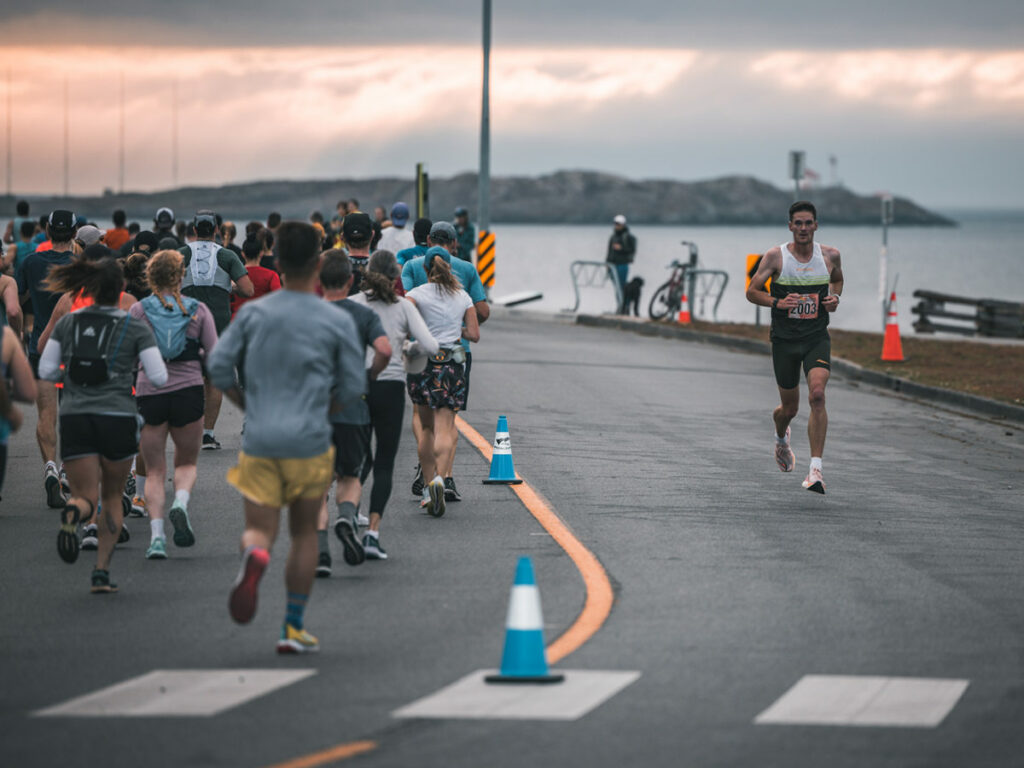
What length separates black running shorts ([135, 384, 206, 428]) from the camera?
964 cm

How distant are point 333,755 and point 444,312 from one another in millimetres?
5494

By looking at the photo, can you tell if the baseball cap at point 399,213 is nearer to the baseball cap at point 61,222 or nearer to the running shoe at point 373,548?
the baseball cap at point 61,222

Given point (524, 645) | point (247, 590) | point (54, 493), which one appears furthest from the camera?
point (54, 493)

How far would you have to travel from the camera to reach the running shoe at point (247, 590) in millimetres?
6738

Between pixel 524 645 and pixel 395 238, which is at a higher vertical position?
pixel 395 238

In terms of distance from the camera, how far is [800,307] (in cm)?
1236

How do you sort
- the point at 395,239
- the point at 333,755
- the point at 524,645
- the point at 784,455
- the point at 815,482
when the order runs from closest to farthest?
the point at 333,755 → the point at 524,645 → the point at 815,482 → the point at 784,455 → the point at 395,239

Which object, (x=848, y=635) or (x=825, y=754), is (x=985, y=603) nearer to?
(x=848, y=635)

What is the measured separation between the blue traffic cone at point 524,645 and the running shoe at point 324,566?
2.45 meters

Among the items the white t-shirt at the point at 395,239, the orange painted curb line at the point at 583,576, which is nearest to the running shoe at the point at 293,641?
the orange painted curb line at the point at 583,576

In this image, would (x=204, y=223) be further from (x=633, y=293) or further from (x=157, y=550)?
(x=633, y=293)

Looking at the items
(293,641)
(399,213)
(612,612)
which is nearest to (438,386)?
(612,612)

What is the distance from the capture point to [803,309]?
40.5 feet

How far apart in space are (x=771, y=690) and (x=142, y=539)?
4.85m
